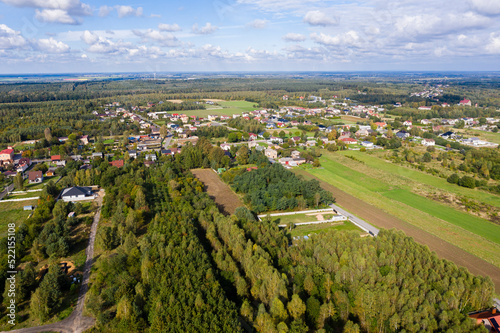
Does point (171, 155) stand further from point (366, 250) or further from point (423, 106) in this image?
point (423, 106)

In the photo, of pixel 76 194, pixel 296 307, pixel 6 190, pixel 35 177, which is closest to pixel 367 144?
pixel 296 307

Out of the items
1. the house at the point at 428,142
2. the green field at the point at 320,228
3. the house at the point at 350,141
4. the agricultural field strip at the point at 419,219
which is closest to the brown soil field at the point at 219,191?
the green field at the point at 320,228

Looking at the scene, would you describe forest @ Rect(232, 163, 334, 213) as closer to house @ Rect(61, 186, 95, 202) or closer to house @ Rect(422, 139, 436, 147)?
house @ Rect(61, 186, 95, 202)

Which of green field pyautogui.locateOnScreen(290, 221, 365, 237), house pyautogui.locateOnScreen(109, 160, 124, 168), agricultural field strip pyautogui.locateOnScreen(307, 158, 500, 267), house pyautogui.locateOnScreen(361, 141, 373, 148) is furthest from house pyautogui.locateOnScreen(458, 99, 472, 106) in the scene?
house pyautogui.locateOnScreen(109, 160, 124, 168)

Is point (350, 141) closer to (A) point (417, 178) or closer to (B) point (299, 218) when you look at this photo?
(A) point (417, 178)

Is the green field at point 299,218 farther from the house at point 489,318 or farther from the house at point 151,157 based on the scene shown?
the house at point 151,157

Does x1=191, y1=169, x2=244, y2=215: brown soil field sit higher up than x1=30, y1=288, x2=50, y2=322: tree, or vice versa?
x1=30, y1=288, x2=50, y2=322: tree
